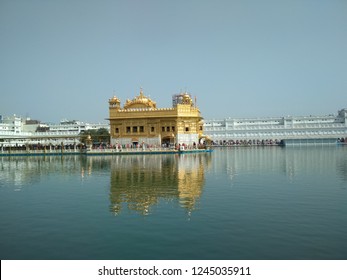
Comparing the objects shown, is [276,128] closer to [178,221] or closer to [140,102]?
[140,102]

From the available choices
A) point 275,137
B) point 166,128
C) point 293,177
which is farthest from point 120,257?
point 275,137

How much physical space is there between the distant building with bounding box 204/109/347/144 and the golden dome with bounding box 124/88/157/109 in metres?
43.1

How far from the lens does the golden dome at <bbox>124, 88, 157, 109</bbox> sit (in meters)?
52.2

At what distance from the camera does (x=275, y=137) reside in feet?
300

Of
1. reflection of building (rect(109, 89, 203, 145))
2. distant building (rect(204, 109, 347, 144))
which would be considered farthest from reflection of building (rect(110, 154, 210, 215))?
distant building (rect(204, 109, 347, 144))

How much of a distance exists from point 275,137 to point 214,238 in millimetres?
87484

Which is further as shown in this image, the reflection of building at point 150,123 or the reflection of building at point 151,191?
the reflection of building at point 150,123

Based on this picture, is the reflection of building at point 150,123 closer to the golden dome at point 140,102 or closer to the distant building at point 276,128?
the golden dome at point 140,102

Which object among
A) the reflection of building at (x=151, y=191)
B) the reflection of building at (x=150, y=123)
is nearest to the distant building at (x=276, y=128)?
the reflection of building at (x=150, y=123)

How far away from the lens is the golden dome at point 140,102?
52.2 meters

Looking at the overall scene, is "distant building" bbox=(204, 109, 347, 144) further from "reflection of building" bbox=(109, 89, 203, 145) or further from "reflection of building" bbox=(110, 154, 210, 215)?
"reflection of building" bbox=(110, 154, 210, 215)

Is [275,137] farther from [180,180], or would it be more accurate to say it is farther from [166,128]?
[180,180]

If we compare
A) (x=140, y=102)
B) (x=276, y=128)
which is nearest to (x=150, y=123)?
(x=140, y=102)
